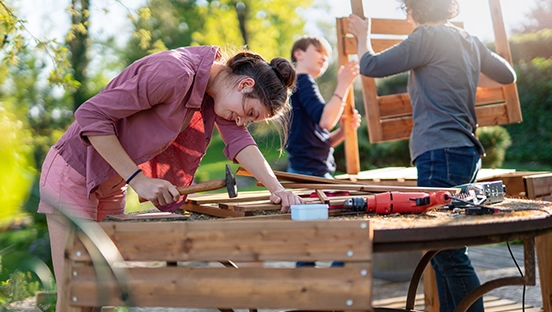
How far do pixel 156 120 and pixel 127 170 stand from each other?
0.23m

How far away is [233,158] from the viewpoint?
7.21 feet

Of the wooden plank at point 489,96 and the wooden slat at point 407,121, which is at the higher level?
the wooden plank at point 489,96

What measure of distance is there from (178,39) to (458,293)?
1999 centimetres

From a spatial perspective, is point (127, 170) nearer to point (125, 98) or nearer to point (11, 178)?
point (125, 98)

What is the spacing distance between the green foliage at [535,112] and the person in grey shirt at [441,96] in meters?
8.68

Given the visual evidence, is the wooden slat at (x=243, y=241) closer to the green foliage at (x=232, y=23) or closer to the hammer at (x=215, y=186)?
the hammer at (x=215, y=186)

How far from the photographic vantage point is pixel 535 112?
1073 cm

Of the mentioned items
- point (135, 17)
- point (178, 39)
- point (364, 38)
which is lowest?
point (364, 38)

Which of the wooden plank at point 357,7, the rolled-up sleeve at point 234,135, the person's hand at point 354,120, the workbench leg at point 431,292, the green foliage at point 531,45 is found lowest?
the workbench leg at point 431,292

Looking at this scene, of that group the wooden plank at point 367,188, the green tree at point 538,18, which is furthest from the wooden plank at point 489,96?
the green tree at point 538,18

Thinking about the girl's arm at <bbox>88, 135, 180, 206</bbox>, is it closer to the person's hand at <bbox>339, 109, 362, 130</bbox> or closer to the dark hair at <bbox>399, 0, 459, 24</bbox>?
the dark hair at <bbox>399, 0, 459, 24</bbox>

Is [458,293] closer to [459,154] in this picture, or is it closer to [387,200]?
[459,154]

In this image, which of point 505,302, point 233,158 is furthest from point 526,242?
point 505,302

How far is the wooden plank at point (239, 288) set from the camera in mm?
1275
